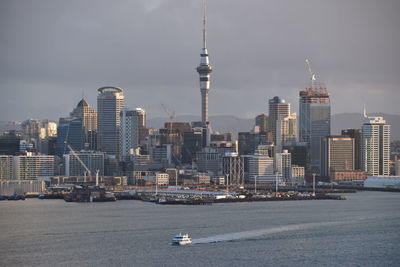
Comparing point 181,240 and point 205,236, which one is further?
point 205,236

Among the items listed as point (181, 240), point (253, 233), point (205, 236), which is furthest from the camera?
point (253, 233)

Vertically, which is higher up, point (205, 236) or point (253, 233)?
point (253, 233)

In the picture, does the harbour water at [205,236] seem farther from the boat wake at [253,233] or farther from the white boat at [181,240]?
the white boat at [181,240]

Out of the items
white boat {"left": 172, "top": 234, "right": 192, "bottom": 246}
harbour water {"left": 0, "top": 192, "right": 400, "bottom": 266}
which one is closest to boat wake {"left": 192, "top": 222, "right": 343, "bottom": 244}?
harbour water {"left": 0, "top": 192, "right": 400, "bottom": 266}

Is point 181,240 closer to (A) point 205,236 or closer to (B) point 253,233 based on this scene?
(A) point 205,236

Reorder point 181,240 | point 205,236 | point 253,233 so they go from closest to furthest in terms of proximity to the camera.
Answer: point 181,240, point 205,236, point 253,233

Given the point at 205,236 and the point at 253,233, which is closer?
the point at 205,236

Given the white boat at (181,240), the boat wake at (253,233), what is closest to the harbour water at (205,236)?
the boat wake at (253,233)

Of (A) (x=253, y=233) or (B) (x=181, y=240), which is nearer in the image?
(B) (x=181, y=240)

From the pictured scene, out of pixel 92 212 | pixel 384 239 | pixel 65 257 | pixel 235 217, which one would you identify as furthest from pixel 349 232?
pixel 92 212

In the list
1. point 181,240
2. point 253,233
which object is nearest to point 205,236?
point 253,233
